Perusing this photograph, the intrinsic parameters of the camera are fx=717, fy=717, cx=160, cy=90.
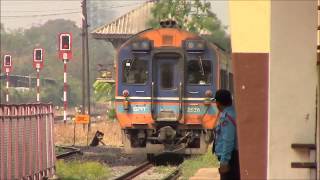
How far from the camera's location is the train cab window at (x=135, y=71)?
52.4 feet

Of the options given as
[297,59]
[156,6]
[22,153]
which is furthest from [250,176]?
[156,6]

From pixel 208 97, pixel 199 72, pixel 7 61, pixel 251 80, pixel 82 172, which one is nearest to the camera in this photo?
pixel 251 80

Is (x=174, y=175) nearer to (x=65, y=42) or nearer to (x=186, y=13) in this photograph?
(x=65, y=42)

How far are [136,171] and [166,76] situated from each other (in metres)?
2.35

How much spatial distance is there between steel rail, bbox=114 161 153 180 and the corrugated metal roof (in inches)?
949

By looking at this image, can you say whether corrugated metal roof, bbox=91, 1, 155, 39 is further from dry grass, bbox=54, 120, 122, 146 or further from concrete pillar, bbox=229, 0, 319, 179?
concrete pillar, bbox=229, 0, 319, 179

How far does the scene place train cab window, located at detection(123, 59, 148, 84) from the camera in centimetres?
1598

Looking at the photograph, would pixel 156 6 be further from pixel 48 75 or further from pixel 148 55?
pixel 48 75

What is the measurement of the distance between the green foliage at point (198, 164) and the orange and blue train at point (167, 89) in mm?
351

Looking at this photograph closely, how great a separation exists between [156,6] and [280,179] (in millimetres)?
29520

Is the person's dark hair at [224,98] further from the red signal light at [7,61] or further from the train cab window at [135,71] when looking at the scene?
the red signal light at [7,61]

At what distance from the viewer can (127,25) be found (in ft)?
149

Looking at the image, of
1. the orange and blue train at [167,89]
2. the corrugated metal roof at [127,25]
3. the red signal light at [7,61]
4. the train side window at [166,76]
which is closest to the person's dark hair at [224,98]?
the orange and blue train at [167,89]

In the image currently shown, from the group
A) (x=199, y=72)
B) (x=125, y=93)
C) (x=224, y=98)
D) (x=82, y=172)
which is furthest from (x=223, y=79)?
(x=224, y=98)
